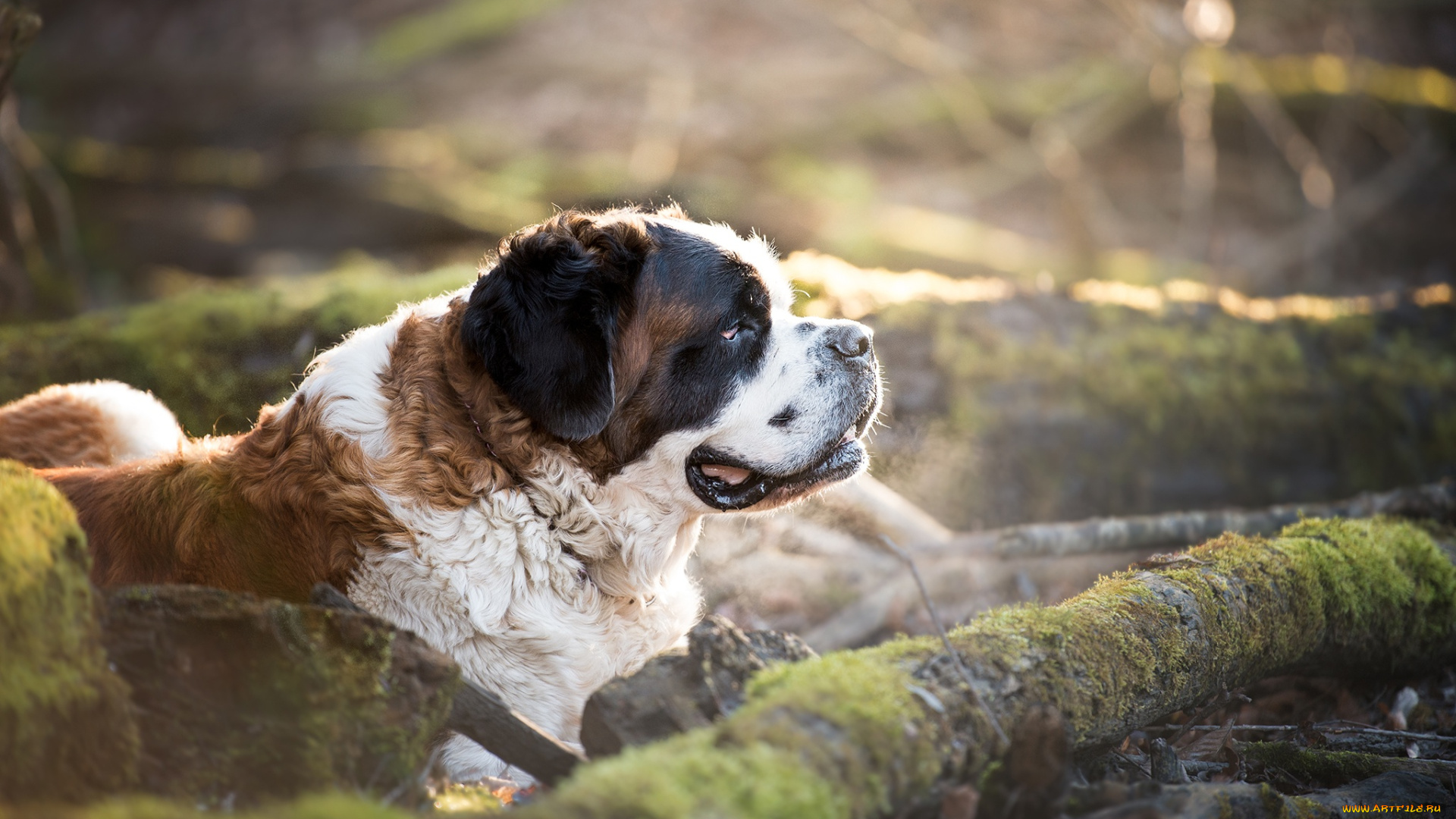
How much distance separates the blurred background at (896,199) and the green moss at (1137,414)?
19 mm

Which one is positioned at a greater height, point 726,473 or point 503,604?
point 726,473

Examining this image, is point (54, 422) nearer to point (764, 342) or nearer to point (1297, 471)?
point (764, 342)

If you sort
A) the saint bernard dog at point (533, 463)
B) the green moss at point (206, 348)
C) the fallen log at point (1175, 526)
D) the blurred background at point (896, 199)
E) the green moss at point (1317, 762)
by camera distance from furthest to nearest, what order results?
the blurred background at point (896, 199) < the green moss at point (206, 348) < the fallen log at point (1175, 526) < the saint bernard dog at point (533, 463) < the green moss at point (1317, 762)

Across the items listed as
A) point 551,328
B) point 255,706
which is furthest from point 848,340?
point 255,706

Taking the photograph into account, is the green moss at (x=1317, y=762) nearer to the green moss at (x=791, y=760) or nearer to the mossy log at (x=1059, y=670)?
the mossy log at (x=1059, y=670)

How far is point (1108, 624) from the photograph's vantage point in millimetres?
2844

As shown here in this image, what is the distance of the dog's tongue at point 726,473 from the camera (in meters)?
3.67

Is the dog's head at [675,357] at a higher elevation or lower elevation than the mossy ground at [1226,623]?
higher

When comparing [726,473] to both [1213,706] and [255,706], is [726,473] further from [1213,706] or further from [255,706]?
[255,706]

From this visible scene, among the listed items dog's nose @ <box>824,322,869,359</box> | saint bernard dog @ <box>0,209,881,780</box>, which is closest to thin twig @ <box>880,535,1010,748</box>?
saint bernard dog @ <box>0,209,881,780</box>

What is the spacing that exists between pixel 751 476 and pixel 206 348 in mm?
3453

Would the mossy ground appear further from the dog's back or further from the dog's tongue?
the dog's back

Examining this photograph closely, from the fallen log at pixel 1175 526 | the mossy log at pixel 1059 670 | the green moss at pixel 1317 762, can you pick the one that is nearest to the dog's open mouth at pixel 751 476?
the mossy log at pixel 1059 670

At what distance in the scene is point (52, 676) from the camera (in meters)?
1.84
